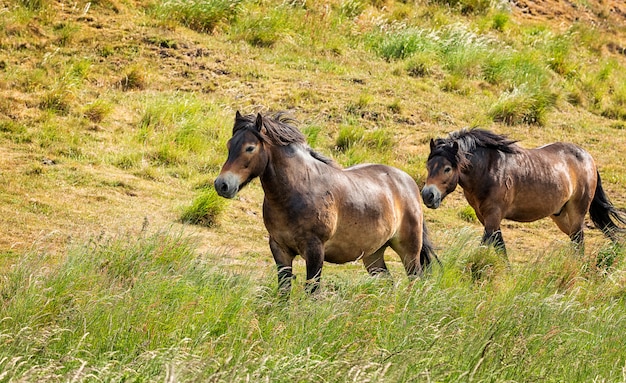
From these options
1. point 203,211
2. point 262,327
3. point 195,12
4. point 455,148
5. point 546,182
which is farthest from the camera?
point 195,12

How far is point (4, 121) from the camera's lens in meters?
14.2

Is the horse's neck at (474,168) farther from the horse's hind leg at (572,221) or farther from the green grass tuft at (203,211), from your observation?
the green grass tuft at (203,211)

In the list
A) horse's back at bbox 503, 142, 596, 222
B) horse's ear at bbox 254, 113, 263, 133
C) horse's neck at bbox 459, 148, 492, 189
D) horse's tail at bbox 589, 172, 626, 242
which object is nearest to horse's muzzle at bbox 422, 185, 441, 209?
horse's neck at bbox 459, 148, 492, 189

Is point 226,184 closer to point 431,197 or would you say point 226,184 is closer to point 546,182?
point 431,197

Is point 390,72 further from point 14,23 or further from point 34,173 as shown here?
point 34,173

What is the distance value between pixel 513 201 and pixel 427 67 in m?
8.10

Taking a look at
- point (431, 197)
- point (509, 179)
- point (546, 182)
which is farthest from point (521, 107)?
point (431, 197)

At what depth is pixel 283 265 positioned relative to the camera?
849 cm

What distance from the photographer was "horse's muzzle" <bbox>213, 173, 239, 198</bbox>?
805cm

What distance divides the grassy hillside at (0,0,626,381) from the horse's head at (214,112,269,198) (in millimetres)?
785

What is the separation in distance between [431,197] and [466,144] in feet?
3.11

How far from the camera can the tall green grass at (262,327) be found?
609 cm

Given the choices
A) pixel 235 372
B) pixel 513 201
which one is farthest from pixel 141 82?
pixel 235 372

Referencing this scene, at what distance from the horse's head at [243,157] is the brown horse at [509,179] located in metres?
2.70
